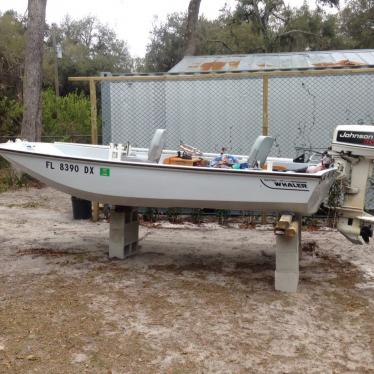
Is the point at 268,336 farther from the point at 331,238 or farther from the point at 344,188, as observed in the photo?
the point at 331,238

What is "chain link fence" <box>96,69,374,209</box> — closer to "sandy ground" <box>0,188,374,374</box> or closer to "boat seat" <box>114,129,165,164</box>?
"sandy ground" <box>0,188,374,374</box>

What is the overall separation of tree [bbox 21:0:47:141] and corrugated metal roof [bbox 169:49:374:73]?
353 centimetres

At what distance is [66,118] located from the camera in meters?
14.4

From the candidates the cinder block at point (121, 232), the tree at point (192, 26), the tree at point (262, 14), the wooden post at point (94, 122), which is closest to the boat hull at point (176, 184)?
the cinder block at point (121, 232)

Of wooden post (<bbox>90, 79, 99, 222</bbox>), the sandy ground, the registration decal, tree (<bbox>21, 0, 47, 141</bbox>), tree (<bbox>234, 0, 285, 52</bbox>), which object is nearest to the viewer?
the sandy ground

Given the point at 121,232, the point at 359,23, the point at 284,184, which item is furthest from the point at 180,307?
the point at 359,23

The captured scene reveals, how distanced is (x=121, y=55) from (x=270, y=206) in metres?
41.2

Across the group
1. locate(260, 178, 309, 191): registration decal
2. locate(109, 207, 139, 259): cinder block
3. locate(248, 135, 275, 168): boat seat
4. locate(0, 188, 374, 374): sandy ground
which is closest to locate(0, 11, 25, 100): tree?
locate(109, 207, 139, 259): cinder block

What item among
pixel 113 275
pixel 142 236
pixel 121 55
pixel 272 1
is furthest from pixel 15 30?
pixel 113 275

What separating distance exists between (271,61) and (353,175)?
5.95 metres

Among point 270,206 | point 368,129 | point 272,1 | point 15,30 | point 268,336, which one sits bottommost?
point 268,336

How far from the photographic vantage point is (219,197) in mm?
4770

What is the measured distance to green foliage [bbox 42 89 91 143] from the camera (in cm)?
1399

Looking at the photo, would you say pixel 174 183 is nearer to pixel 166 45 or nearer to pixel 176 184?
pixel 176 184
